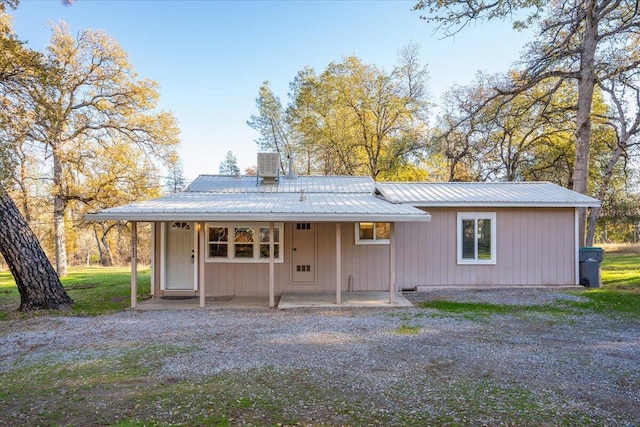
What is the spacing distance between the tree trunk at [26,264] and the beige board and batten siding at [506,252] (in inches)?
311

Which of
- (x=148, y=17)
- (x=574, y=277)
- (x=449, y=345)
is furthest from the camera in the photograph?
(x=148, y=17)

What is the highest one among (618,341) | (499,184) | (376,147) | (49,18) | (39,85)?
(49,18)

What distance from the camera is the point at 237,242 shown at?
8930 mm

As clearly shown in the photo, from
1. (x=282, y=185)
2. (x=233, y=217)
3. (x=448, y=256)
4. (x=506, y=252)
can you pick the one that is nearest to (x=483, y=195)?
(x=506, y=252)

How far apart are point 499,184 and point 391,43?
467 inches

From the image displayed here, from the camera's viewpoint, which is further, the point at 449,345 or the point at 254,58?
the point at 254,58

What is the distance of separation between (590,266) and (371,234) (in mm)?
5829

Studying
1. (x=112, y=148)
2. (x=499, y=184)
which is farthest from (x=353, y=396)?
(x=112, y=148)

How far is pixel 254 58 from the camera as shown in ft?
67.7

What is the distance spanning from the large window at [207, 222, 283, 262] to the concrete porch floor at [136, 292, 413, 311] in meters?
0.97

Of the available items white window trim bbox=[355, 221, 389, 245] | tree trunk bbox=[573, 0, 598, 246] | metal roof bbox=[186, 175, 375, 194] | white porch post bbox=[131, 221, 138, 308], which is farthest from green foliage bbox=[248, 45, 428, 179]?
white porch post bbox=[131, 221, 138, 308]

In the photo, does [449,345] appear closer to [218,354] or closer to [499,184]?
[218,354]

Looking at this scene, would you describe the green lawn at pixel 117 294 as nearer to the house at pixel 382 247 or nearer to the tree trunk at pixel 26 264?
the tree trunk at pixel 26 264

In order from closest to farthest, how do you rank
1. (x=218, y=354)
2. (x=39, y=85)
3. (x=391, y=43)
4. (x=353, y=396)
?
(x=353, y=396), (x=218, y=354), (x=39, y=85), (x=391, y=43)
